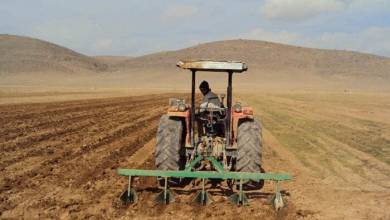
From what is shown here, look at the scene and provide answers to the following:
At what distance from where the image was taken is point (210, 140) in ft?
29.9

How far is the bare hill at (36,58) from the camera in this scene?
4332 inches

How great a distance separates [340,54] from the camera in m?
118

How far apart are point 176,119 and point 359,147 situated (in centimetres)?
727

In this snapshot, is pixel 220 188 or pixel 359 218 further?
pixel 220 188

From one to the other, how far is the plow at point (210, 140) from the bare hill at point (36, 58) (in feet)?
334

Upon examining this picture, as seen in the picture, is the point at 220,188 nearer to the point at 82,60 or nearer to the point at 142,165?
the point at 142,165

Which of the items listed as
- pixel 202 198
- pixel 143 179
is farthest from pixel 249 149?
pixel 143 179

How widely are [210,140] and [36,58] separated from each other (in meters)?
113

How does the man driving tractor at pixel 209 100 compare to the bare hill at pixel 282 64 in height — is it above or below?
below

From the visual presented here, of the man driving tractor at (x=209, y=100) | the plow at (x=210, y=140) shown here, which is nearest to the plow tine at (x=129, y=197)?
the plow at (x=210, y=140)

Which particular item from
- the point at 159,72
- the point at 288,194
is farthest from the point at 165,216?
the point at 159,72

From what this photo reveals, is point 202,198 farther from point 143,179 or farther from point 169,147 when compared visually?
point 143,179

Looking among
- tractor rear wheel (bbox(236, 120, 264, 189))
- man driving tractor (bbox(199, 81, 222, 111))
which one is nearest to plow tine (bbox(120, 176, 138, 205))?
tractor rear wheel (bbox(236, 120, 264, 189))

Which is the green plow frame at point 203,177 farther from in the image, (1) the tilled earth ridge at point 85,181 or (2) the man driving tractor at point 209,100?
(2) the man driving tractor at point 209,100
